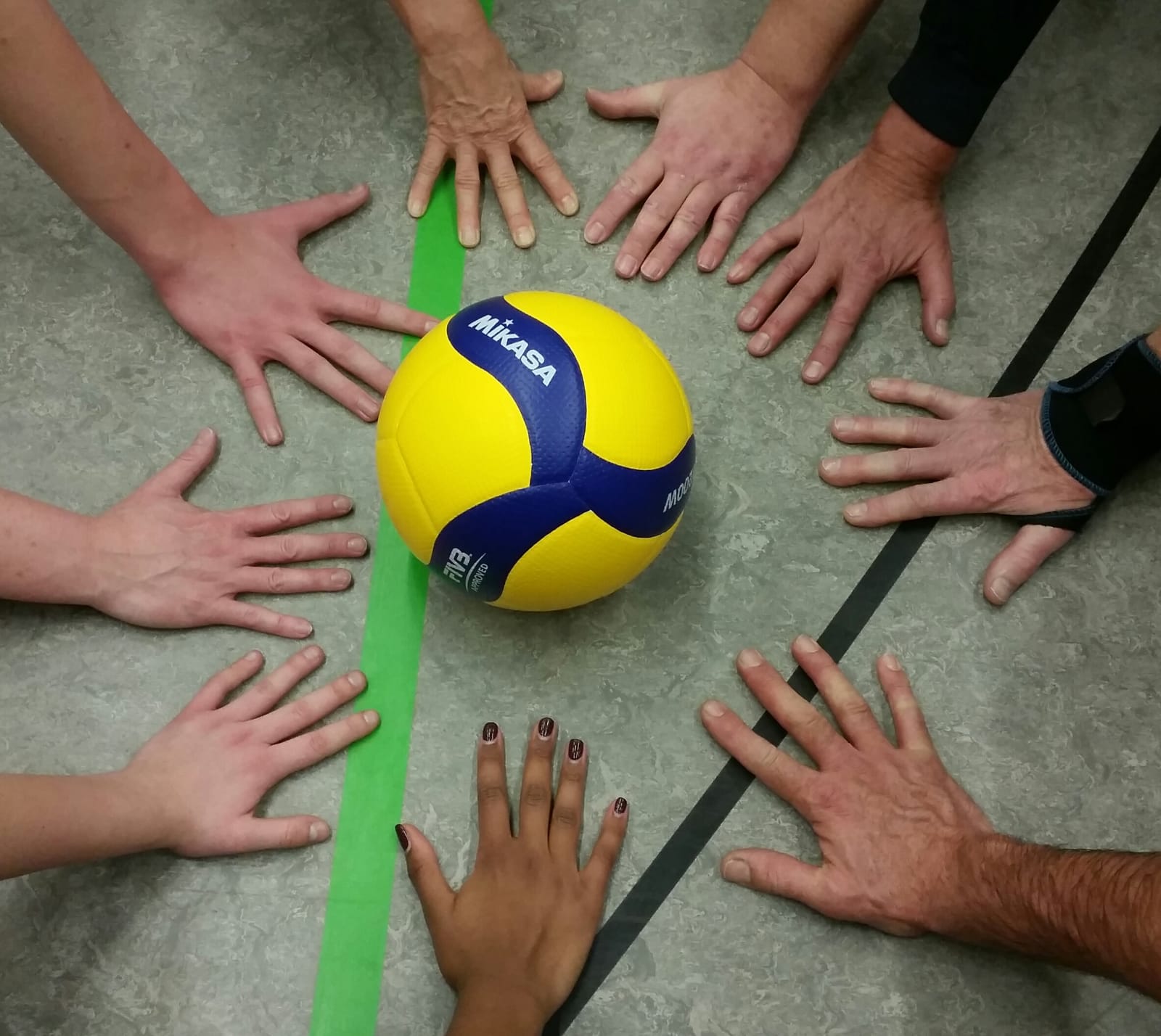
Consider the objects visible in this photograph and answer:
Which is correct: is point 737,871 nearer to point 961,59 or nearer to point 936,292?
point 936,292

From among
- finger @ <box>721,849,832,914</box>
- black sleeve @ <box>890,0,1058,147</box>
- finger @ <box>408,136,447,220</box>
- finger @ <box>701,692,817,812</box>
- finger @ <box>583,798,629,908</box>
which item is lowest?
finger @ <box>583,798,629,908</box>

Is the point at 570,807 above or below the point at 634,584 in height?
below

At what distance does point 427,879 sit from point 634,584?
51 centimetres

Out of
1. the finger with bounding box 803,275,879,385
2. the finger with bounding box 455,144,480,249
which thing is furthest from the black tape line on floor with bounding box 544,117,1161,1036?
the finger with bounding box 455,144,480,249

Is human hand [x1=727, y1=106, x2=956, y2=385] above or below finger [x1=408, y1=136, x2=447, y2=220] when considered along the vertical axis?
above

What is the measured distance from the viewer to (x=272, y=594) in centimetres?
142

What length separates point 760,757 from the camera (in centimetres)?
135

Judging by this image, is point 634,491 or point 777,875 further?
point 777,875

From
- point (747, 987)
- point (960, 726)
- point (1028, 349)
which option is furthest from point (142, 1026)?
point (1028, 349)

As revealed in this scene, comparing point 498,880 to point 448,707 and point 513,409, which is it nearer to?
point 448,707

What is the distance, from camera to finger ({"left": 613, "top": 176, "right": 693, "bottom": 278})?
61.2 inches

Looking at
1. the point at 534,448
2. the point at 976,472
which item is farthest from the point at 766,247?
the point at 534,448

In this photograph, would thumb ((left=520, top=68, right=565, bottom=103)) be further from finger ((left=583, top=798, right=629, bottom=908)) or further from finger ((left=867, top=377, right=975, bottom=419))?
finger ((left=583, top=798, right=629, bottom=908))

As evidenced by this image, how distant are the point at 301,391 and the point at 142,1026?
919mm
